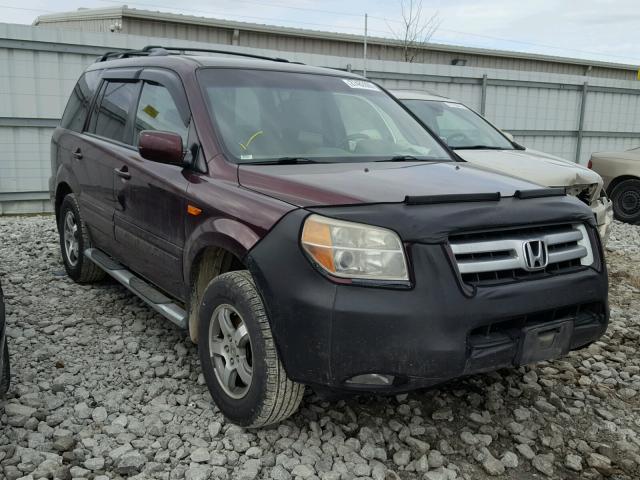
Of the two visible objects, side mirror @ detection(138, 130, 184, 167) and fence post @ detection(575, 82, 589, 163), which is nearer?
side mirror @ detection(138, 130, 184, 167)

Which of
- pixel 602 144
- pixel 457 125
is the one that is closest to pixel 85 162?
pixel 457 125

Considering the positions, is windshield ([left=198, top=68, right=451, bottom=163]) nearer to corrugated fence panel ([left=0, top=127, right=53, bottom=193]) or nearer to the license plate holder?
the license plate holder

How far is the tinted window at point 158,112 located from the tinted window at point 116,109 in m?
0.16

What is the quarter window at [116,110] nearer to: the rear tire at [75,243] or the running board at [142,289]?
the rear tire at [75,243]

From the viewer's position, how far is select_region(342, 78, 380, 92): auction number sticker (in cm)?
421

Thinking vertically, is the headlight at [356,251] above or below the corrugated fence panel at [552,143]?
above

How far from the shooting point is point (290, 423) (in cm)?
315

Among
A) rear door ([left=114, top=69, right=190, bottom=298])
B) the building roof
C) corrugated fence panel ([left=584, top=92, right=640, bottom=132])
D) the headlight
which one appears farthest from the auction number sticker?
the building roof

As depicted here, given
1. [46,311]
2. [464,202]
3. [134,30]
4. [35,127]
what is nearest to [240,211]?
[464,202]

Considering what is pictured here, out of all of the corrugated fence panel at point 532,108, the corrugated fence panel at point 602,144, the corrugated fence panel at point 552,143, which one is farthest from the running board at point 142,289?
the corrugated fence panel at point 602,144

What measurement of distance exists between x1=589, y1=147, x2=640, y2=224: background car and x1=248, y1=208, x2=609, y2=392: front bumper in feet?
26.5

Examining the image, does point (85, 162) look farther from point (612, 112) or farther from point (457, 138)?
point (612, 112)

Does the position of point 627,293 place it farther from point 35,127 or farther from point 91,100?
point 35,127

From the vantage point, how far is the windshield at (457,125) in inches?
273
